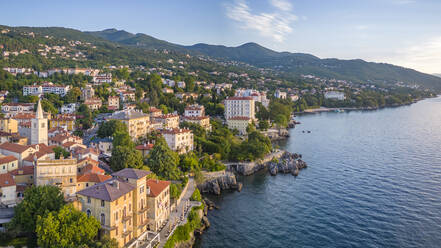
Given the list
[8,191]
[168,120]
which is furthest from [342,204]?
[168,120]

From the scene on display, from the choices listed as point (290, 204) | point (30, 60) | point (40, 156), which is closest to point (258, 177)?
point (290, 204)

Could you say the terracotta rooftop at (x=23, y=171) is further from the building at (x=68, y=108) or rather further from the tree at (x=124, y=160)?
the building at (x=68, y=108)

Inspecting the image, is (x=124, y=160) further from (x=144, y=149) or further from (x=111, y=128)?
(x=111, y=128)

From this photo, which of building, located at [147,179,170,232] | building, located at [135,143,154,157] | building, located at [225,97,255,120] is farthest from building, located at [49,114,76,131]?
building, located at [225,97,255,120]

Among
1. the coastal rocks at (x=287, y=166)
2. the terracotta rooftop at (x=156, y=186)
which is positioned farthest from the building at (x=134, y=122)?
the terracotta rooftop at (x=156, y=186)

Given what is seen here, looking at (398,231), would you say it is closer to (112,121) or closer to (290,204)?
(290,204)

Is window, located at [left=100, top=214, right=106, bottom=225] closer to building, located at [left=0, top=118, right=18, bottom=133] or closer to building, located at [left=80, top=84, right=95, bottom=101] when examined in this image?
building, located at [left=0, top=118, right=18, bottom=133]

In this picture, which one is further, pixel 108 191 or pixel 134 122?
pixel 134 122
